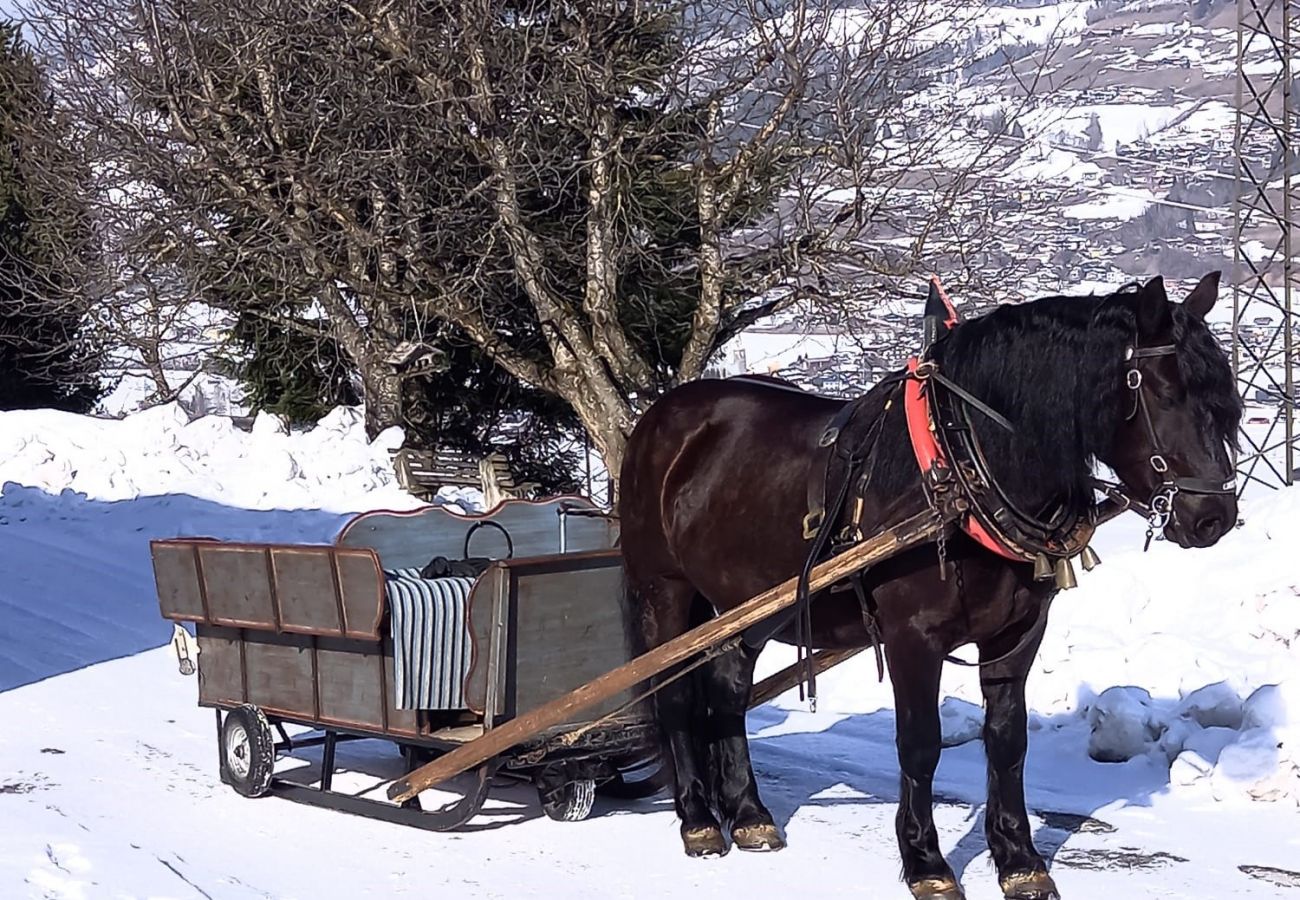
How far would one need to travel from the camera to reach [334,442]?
17141mm

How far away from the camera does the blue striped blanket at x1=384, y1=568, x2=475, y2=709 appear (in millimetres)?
5961

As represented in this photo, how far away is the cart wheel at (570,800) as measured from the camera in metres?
6.09

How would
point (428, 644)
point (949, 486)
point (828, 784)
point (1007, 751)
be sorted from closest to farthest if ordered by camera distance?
point (949, 486)
point (1007, 751)
point (428, 644)
point (828, 784)

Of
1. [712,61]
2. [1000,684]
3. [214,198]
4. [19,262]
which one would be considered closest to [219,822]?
[1000,684]

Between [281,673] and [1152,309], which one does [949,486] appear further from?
[281,673]

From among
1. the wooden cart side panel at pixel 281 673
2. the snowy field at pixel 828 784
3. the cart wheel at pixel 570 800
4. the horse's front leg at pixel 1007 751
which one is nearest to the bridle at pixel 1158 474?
the horse's front leg at pixel 1007 751

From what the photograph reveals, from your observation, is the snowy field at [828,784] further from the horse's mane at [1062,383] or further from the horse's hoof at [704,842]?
the horse's mane at [1062,383]

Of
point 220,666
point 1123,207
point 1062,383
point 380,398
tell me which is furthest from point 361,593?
point 1123,207

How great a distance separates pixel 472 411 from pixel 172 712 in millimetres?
11626

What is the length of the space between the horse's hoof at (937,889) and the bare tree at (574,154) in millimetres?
9412

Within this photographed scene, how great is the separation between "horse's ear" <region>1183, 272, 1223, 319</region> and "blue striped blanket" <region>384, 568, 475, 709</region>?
2857mm

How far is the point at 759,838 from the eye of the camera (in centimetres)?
570

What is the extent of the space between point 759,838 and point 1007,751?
1082 millimetres

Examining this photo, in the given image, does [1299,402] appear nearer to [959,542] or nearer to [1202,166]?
[959,542]
